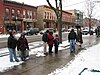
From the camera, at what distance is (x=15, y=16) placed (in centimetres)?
5597

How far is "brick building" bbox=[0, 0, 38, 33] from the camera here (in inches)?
2041

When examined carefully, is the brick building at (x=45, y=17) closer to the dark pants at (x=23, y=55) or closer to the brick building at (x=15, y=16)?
the brick building at (x=15, y=16)

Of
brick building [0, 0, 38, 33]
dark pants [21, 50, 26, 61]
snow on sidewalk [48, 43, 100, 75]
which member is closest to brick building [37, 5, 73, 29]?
brick building [0, 0, 38, 33]

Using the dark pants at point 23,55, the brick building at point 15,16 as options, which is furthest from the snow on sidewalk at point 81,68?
the brick building at point 15,16

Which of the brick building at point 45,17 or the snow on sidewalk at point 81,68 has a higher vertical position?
the brick building at point 45,17

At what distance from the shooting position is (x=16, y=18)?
5578cm

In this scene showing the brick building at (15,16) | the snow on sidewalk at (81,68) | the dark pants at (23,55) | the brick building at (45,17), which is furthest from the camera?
the brick building at (45,17)

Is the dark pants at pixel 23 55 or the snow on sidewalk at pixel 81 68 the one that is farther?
the dark pants at pixel 23 55

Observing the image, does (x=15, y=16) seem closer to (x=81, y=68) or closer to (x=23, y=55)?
(x=23, y=55)

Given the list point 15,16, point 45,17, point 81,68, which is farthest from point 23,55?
point 45,17

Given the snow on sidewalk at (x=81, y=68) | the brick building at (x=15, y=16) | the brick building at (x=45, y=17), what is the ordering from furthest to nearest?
the brick building at (x=45, y=17), the brick building at (x=15, y=16), the snow on sidewalk at (x=81, y=68)

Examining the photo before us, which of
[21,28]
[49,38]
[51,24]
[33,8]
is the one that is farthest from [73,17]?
[49,38]

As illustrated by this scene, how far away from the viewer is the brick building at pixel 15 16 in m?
51.8

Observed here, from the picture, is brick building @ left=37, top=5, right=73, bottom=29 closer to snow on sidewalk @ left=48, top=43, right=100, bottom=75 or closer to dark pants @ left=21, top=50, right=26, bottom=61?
dark pants @ left=21, top=50, right=26, bottom=61
